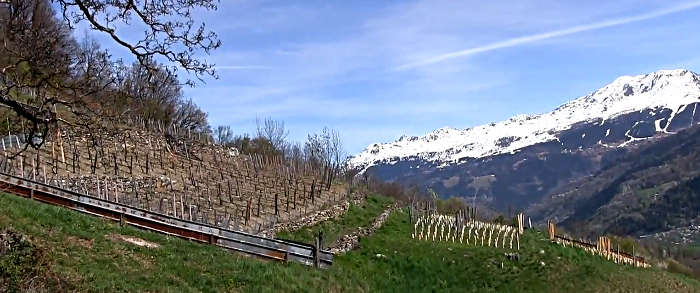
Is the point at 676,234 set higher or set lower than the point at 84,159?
lower

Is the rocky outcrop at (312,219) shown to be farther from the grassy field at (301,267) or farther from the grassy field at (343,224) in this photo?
the grassy field at (301,267)

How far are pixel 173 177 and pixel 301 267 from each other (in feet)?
62.0

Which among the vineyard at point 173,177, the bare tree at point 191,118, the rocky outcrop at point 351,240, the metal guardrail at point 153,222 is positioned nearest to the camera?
the metal guardrail at point 153,222

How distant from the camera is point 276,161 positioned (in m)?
47.5

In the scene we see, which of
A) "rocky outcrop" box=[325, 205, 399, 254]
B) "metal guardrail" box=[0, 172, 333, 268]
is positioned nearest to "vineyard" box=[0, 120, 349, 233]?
"rocky outcrop" box=[325, 205, 399, 254]

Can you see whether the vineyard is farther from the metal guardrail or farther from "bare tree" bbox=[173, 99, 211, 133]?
"bare tree" bbox=[173, 99, 211, 133]

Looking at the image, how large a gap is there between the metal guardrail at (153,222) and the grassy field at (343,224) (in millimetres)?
7476

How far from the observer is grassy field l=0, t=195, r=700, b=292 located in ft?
45.6

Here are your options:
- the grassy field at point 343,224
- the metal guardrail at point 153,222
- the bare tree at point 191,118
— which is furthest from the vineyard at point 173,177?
the bare tree at point 191,118

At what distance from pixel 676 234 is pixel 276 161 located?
592 feet

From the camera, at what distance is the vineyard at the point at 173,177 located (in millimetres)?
28266

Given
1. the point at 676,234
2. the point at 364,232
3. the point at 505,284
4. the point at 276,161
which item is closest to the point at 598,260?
the point at 505,284

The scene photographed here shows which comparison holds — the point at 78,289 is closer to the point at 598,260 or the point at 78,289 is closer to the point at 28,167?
the point at 28,167

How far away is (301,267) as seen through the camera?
19625 millimetres
